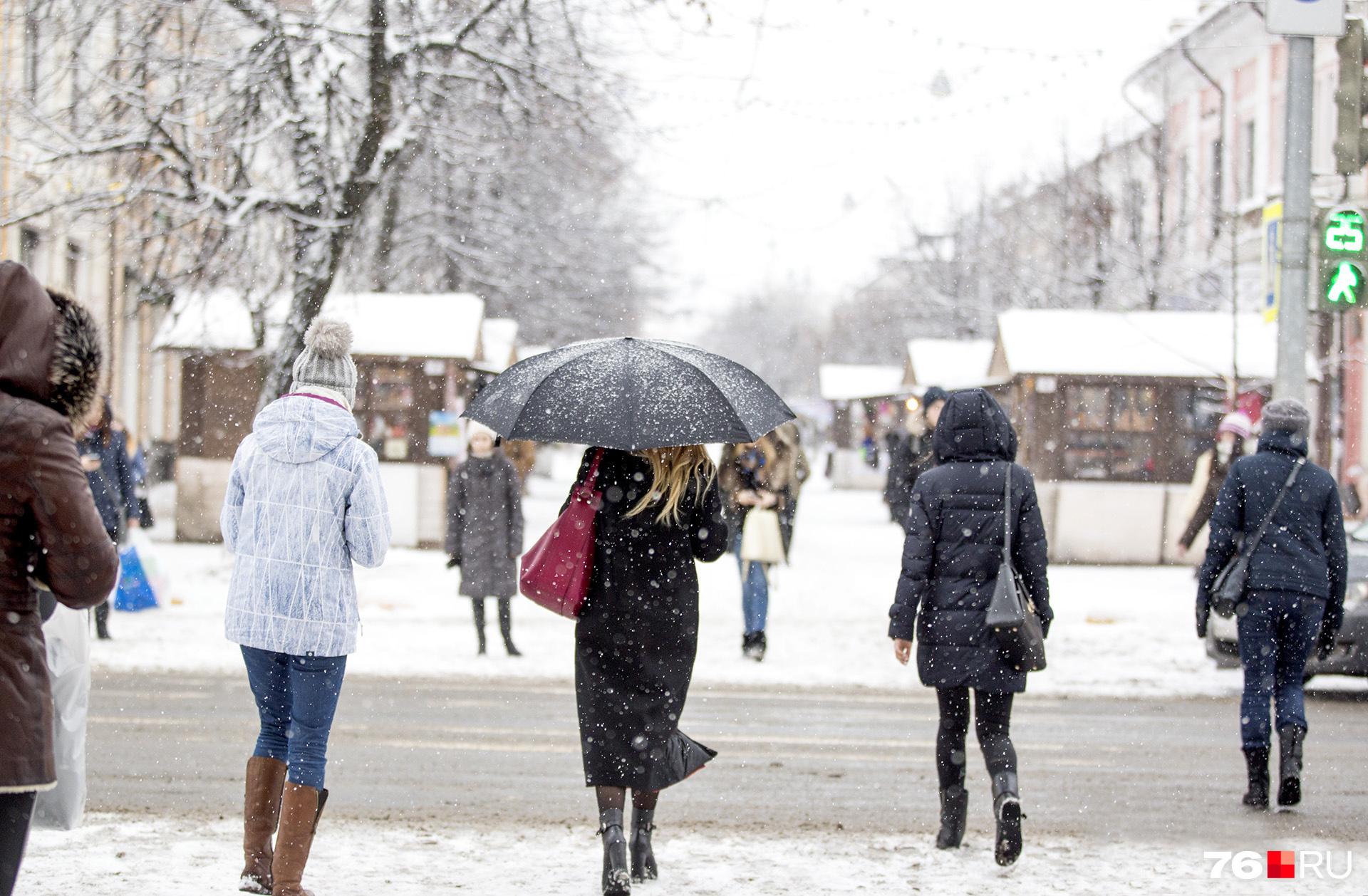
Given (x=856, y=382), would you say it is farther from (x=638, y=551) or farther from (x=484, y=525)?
(x=638, y=551)

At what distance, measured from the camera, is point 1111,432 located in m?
20.5

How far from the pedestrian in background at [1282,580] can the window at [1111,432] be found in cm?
1379

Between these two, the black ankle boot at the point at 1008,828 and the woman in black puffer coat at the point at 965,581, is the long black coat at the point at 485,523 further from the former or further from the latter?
the black ankle boot at the point at 1008,828

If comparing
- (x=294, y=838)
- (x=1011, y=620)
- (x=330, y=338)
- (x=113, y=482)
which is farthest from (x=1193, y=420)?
(x=294, y=838)

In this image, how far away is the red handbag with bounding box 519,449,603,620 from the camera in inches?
201

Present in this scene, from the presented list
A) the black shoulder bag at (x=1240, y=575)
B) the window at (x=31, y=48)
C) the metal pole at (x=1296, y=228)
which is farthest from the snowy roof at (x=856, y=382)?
the black shoulder bag at (x=1240, y=575)

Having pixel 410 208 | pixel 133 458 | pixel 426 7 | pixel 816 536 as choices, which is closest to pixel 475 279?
pixel 410 208

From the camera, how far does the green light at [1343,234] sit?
34.0 ft

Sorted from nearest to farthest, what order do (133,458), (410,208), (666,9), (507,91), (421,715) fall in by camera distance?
(421,715)
(666,9)
(507,91)
(133,458)
(410,208)

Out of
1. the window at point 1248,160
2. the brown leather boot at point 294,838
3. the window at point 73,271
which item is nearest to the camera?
the brown leather boot at point 294,838

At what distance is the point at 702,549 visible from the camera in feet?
17.2

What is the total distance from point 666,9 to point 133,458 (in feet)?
28.7

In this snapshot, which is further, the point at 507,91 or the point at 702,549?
the point at 507,91

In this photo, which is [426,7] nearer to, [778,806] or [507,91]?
[507,91]
